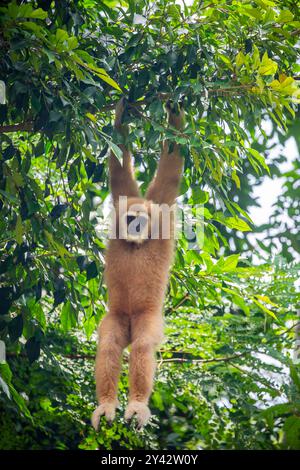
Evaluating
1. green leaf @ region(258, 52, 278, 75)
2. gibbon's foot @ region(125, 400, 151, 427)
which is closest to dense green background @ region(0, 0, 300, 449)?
green leaf @ region(258, 52, 278, 75)

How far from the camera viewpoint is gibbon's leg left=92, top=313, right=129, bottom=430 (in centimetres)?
357

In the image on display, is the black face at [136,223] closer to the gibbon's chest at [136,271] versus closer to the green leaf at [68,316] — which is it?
the gibbon's chest at [136,271]

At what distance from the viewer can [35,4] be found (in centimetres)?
412

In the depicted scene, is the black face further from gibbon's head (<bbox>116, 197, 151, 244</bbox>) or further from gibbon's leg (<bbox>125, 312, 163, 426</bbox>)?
gibbon's leg (<bbox>125, 312, 163, 426</bbox>)

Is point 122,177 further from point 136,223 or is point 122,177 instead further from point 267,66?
point 267,66

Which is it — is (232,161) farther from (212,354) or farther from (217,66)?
(212,354)

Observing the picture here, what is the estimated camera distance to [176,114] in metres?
4.08

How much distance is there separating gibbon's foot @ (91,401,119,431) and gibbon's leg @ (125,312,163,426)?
86 millimetres

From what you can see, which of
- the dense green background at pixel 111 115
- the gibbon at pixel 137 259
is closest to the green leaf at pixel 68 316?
the dense green background at pixel 111 115

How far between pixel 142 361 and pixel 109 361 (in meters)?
0.21

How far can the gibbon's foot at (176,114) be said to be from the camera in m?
4.04

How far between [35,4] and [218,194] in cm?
171

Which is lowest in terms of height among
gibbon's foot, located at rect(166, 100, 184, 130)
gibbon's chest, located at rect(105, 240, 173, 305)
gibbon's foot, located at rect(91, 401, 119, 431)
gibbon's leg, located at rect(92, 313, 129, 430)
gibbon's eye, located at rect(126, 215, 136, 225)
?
gibbon's foot, located at rect(91, 401, 119, 431)
